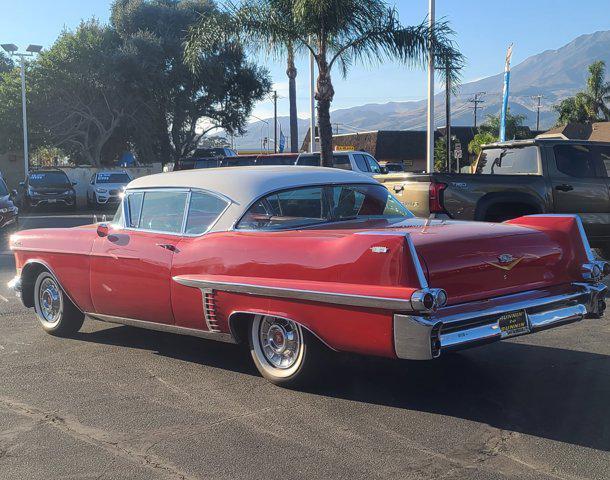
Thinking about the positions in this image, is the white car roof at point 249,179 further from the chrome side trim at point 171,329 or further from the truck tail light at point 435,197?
the truck tail light at point 435,197

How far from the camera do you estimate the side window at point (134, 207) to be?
631 centimetres

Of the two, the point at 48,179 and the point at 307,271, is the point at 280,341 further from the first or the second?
the point at 48,179

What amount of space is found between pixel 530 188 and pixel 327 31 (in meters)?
7.33

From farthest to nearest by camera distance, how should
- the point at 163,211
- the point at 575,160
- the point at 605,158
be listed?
the point at 605,158 < the point at 575,160 < the point at 163,211

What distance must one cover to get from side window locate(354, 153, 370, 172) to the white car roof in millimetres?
14551

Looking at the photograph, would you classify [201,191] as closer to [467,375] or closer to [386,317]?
[386,317]

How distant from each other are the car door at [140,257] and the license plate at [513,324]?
2558 millimetres

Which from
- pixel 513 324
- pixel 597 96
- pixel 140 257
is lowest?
pixel 513 324

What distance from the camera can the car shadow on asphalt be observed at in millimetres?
4477

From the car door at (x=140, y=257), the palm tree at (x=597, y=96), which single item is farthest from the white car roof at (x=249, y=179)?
the palm tree at (x=597, y=96)

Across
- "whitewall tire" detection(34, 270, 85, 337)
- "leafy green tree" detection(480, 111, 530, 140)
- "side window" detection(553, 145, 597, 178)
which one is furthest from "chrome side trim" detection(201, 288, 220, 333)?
"leafy green tree" detection(480, 111, 530, 140)

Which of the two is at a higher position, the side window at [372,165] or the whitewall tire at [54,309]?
the side window at [372,165]

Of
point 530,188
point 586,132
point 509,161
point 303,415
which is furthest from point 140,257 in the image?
point 586,132

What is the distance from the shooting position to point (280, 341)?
17.0 ft
